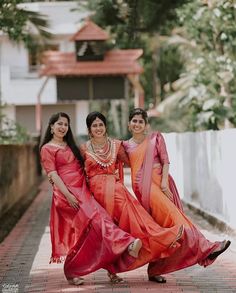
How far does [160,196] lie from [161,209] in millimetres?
128

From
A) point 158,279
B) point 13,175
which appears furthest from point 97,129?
point 13,175

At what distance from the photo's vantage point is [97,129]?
8.50m

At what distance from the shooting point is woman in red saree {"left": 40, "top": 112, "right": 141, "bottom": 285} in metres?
8.15

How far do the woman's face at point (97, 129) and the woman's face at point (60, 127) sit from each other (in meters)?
0.28

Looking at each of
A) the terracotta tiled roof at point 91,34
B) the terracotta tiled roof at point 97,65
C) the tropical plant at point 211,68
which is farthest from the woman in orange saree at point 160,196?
the terracotta tiled roof at point 97,65

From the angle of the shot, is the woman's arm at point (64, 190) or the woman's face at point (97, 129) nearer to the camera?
the woman's arm at point (64, 190)

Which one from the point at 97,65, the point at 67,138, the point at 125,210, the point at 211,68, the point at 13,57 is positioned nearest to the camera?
the point at 125,210

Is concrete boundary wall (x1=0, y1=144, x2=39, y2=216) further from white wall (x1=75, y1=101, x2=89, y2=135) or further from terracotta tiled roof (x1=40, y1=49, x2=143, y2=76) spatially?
white wall (x1=75, y1=101, x2=89, y2=135)

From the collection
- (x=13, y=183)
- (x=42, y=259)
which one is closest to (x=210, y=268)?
(x=42, y=259)

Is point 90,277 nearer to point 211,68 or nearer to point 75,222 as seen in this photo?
point 75,222

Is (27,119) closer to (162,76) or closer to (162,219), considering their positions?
(162,76)

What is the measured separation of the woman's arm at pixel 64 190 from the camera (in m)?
8.39

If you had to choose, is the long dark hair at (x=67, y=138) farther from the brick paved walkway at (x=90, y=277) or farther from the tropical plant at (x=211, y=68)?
the tropical plant at (x=211, y=68)

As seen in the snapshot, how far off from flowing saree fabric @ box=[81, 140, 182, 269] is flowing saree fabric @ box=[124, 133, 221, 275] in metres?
0.13
